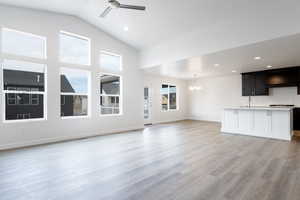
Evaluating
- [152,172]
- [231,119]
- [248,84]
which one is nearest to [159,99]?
[231,119]

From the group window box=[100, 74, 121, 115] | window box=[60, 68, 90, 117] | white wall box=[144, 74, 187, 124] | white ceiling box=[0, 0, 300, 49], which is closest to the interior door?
white wall box=[144, 74, 187, 124]

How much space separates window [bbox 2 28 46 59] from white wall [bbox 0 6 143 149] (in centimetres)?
16

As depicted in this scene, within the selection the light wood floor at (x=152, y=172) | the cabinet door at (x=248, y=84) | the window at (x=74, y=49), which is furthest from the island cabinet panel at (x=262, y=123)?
the window at (x=74, y=49)

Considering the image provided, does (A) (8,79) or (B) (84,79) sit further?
(B) (84,79)

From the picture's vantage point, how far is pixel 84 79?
19.4ft

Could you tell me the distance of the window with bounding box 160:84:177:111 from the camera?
962 centimetres

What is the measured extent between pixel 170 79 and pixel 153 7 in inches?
226

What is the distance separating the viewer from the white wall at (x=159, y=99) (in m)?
8.96

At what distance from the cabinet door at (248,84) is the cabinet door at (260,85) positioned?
16 centimetres

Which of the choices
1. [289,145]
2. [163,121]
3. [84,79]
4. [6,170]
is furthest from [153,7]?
[163,121]

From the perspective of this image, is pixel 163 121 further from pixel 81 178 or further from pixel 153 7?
pixel 81 178

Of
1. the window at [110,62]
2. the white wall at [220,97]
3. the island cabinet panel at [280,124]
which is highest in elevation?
the window at [110,62]

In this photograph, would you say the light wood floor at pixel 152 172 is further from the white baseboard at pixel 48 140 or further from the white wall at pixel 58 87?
the white wall at pixel 58 87

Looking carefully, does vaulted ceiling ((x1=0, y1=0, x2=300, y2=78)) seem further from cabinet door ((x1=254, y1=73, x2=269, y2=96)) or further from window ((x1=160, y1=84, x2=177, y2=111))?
cabinet door ((x1=254, y1=73, x2=269, y2=96))
